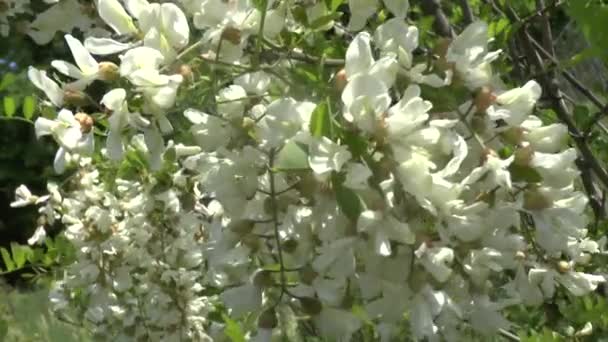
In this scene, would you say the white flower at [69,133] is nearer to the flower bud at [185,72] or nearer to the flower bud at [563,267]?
the flower bud at [185,72]

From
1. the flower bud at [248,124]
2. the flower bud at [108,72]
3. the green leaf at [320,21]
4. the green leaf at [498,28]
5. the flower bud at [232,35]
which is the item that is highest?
the flower bud at [232,35]

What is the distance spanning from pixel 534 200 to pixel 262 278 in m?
0.26

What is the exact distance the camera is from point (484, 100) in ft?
3.16

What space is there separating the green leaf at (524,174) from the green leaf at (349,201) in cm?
16

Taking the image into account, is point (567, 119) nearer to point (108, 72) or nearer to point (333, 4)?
point (333, 4)

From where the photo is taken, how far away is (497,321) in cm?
108

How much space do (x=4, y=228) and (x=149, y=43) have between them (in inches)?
328

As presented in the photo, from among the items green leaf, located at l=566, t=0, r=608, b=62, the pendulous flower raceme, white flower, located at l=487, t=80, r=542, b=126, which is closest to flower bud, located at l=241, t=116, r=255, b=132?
the pendulous flower raceme

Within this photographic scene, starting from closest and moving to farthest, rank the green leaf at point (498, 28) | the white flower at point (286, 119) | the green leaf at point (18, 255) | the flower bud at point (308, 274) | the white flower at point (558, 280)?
1. the white flower at point (286, 119)
2. the flower bud at point (308, 274)
3. the white flower at point (558, 280)
4. the green leaf at point (498, 28)
5. the green leaf at point (18, 255)

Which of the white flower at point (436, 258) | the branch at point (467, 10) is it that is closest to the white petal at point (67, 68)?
the white flower at point (436, 258)

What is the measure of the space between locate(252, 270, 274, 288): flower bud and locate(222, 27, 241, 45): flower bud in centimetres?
21

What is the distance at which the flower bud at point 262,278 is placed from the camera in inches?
40.7

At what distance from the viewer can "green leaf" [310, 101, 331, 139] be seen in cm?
88

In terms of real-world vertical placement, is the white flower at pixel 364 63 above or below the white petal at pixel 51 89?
above
